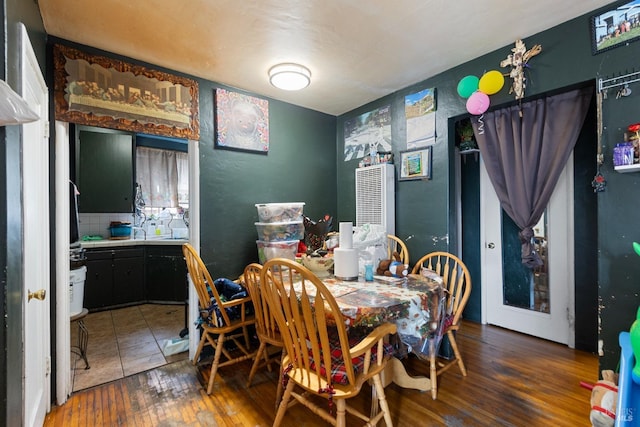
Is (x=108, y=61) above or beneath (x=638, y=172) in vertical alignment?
above

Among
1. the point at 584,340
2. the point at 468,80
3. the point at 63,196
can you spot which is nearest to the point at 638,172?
the point at 468,80

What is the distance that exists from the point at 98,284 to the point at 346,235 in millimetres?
3469

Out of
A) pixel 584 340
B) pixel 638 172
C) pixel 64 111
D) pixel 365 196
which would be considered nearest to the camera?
pixel 638 172

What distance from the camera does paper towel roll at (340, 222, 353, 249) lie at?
6.41ft

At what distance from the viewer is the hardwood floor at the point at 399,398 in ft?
5.66

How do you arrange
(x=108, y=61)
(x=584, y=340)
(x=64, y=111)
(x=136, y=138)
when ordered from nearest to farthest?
1. (x=64, y=111)
2. (x=108, y=61)
3. (x=584, y=340)
4. (x=136, y=138)

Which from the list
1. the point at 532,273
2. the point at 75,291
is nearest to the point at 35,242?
the point at 75,291

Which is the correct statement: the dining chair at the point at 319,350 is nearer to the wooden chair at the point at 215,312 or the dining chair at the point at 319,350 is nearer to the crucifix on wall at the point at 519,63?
the wooden chair at the point at 215,312

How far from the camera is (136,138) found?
14.0 ft

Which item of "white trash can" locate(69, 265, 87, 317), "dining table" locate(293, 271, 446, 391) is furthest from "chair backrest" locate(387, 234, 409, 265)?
"white trash can" locate(69, 265, 87, 317)

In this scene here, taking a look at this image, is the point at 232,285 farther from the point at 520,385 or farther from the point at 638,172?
the point at 638,172

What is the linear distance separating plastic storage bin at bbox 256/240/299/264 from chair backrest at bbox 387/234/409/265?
0.87 m

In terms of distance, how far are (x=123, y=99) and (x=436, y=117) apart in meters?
2.54

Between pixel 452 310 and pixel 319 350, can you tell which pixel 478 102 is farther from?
pixel 319 350
